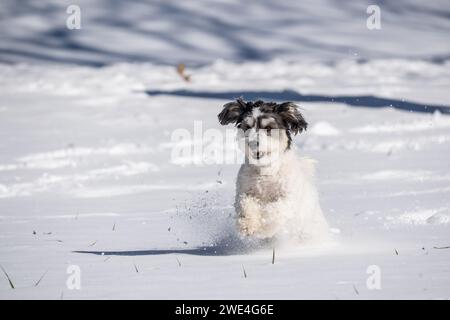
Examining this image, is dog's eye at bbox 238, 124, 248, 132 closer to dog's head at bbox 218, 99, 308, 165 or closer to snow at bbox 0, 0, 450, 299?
dog's head at bbox 218, 99, 308, 165

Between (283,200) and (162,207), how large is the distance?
2306mm

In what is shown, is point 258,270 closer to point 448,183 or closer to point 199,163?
point 448,183

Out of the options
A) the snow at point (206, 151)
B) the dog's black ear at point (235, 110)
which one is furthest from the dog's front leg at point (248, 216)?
the dog's black ear at point (235, 110)

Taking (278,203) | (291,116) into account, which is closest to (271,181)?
(278,203)

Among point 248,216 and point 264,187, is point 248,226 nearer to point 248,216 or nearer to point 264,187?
point 248,216

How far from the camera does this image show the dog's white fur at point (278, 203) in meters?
6.21

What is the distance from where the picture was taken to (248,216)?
613 centimetres

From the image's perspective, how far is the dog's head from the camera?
20.3 feet

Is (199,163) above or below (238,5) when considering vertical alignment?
below

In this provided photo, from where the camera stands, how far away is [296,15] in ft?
103

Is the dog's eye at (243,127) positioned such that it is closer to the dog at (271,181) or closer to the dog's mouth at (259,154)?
the dog at (271,181)

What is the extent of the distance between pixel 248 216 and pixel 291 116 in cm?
85

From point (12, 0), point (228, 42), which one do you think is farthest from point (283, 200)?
point (12, 0)

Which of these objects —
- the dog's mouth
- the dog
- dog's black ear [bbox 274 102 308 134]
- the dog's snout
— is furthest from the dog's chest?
dog's black ear [bbox 274 102 308 134]
